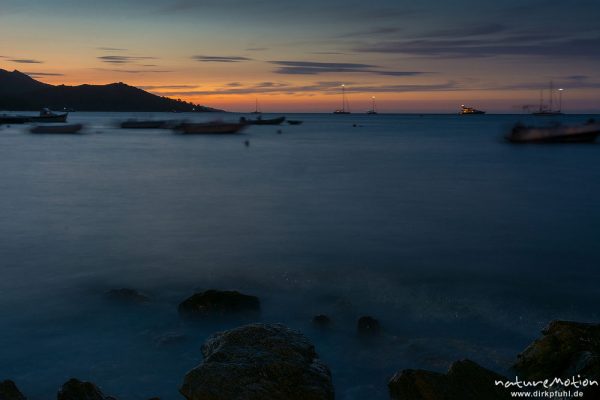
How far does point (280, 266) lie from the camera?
1137 cm

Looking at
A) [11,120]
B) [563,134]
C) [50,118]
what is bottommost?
[563,134]

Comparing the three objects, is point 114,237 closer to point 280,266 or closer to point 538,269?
point 280,266

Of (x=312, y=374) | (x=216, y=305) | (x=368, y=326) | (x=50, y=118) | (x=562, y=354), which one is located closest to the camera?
(x=312, y=374)

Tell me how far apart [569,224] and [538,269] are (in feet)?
19.3

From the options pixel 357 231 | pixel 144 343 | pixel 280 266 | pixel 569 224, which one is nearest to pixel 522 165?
pixel 569 224

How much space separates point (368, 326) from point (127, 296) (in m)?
3.92

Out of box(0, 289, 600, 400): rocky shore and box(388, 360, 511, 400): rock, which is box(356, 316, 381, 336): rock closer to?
box(0, 289, 600, 400): rocky shore

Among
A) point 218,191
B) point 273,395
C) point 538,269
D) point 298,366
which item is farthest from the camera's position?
point 218,191

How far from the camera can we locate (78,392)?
17.8ft

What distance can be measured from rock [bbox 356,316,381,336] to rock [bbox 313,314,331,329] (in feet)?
1.39

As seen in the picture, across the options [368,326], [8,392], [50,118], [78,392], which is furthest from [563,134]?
[50,118]

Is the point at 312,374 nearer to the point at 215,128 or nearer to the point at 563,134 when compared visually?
the point at 563,134

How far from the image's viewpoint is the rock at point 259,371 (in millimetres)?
5379

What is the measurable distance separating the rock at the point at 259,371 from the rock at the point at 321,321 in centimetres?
160
